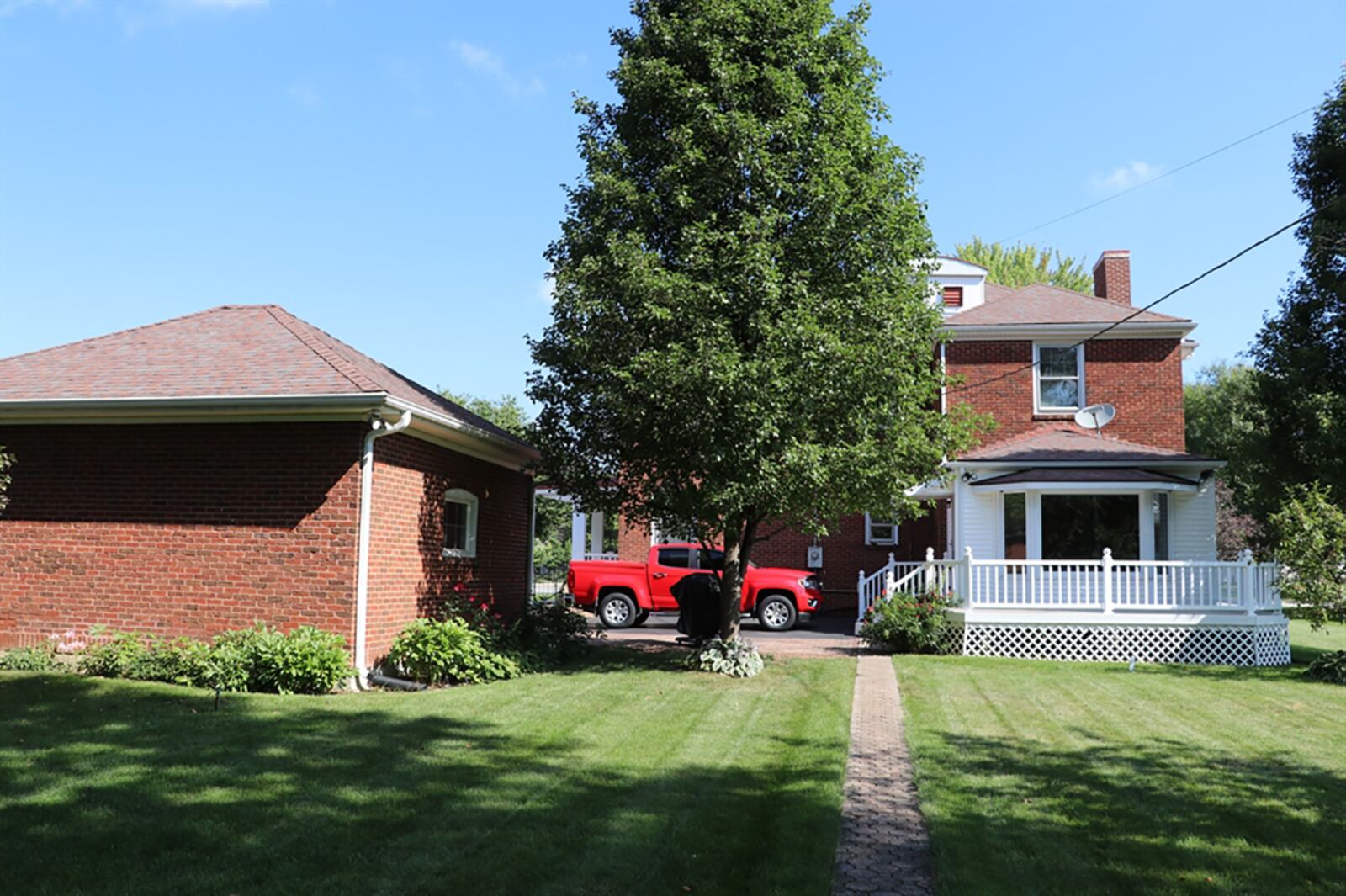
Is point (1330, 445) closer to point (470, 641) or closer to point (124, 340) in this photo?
point (470, 641)

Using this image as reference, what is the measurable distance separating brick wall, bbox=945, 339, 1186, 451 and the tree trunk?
9344 millimetres

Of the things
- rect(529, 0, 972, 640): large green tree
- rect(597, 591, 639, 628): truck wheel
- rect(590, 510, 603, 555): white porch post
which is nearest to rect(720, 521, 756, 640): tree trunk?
rect(529, 0, 972, 640): large green tree

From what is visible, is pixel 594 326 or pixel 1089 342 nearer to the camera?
pixel 594 326

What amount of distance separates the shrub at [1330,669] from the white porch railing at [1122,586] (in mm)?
1417

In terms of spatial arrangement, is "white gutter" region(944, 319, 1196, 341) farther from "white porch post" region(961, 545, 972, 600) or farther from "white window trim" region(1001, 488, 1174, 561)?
"white porch post" region(961, 545, 972, 600)

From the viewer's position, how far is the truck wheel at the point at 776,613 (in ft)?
65.0

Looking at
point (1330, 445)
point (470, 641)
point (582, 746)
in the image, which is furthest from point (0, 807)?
point (1330, 445)

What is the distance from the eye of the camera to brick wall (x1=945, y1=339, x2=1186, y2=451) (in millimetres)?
20125

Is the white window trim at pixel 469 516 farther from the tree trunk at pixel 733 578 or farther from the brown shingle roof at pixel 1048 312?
the brown shingle roof at pixel 1048 312

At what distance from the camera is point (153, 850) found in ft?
16.4

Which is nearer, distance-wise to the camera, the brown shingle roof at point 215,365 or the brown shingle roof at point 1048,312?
the brown shingle roof at point 215,365

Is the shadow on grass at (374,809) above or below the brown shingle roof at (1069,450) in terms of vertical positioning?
below

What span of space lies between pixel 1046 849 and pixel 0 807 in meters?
6.07

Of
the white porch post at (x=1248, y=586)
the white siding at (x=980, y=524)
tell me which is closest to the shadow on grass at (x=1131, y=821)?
the white porch post at (x=1248, y=586)
